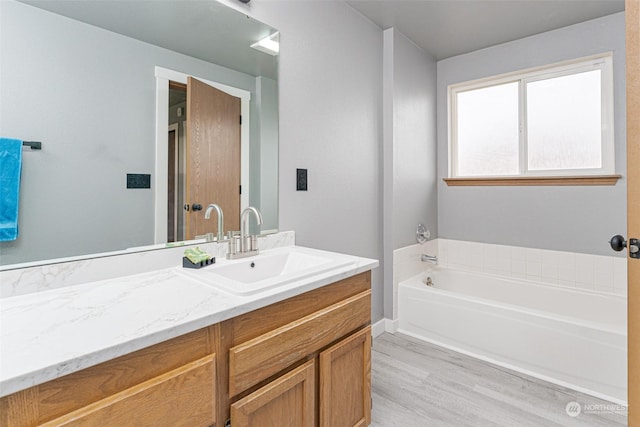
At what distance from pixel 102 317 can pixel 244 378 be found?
0.42 m

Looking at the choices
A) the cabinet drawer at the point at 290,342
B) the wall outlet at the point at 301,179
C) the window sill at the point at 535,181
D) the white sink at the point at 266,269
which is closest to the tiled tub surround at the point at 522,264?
the window sill at the point at 535,181

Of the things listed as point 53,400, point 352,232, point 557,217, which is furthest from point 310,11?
point 557,217

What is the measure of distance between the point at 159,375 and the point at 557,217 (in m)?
3.05

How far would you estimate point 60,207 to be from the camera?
1.09 meters

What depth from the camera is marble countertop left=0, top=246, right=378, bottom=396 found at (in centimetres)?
63

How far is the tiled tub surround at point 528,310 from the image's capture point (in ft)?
6.17

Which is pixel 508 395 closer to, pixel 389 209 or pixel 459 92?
pixel 389 209

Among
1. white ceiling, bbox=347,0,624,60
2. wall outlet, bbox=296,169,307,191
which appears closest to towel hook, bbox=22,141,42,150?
wall outlet, bbox=296,169,307,191

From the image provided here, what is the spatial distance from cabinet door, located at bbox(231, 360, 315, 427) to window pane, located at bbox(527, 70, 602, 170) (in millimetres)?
2750

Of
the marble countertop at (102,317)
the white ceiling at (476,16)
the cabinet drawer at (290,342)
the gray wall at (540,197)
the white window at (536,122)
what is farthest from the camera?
the white window at (536,122)

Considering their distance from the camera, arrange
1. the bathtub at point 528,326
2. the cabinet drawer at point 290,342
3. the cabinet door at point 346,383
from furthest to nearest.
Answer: the bathtub at point 528,326 → the cabinet door at point 346,383 → the cabinet drawer at point 290,342

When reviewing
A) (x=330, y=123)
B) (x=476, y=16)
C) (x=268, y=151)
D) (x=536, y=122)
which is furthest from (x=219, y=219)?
(x=536, y=122)

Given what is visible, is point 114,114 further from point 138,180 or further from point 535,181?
point 535,181

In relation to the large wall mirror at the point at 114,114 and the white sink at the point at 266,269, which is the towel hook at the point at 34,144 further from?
the white sink at the point at 266,269
